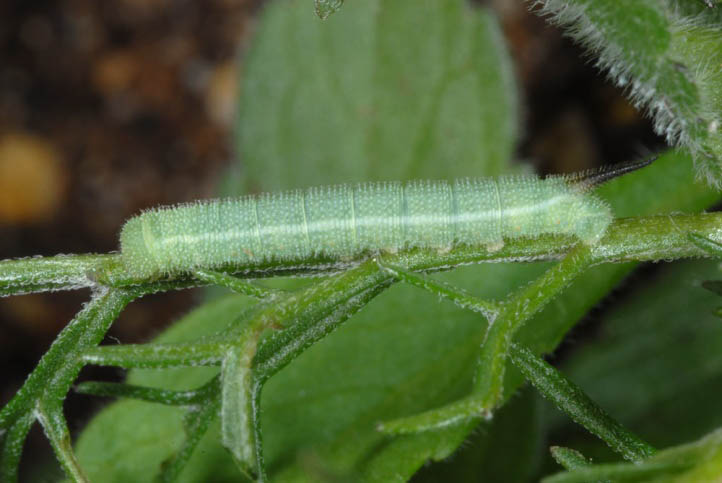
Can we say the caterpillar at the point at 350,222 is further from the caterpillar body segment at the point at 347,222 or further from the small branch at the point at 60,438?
the small branch at the point at 60,438

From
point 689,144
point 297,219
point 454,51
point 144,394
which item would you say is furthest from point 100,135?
point 689,144

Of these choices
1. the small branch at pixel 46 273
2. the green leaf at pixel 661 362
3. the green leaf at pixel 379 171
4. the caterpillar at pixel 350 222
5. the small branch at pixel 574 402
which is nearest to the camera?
the small branch at pixel 574 402

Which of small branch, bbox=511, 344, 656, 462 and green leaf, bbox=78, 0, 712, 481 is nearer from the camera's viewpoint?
small branch, bbox=511, 344, 656, 462

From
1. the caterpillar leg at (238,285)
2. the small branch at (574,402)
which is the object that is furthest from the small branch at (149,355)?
the small branch at (574,402)

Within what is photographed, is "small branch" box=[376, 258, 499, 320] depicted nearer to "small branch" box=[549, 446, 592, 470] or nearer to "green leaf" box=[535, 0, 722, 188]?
"small branch" box=[549, 446, 592, 470]

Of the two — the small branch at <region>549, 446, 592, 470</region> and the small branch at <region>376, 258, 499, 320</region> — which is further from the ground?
the small branch at <region>376, 258, 499, 320</region>

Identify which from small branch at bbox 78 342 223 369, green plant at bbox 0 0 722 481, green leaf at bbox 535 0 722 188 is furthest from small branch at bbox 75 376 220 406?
green leaf at bbox 535 0 722 188

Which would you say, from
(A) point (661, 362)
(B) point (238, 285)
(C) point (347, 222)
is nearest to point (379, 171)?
(C) point (347, 222)
